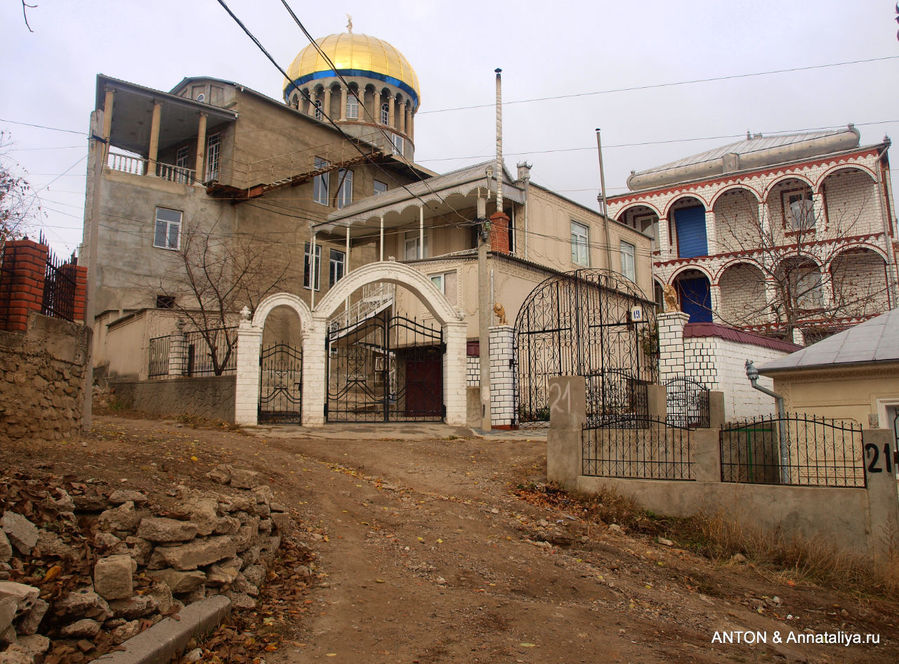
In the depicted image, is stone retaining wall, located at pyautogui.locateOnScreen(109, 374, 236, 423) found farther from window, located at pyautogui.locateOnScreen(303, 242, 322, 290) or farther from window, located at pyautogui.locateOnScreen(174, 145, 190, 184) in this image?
window, located at pyautogui.locateOnScreen(174, 145, 190, 184)

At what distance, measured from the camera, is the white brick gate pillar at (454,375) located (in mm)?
15805

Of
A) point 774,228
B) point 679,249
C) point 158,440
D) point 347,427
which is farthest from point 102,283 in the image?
point 774,228

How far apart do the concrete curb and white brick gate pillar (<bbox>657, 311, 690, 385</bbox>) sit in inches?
419

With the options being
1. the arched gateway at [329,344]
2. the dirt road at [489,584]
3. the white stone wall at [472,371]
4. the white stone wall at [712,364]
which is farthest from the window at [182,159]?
the white stone wall at [712,364]

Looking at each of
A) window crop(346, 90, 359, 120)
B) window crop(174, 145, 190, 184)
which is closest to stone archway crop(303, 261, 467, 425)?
window crop(174, 145, 190, 184)

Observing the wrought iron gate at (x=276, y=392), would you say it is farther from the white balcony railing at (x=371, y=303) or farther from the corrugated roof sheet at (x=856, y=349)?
the corrugated roof sheet at (x=856, y=349)

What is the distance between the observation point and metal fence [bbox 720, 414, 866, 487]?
31.9ft

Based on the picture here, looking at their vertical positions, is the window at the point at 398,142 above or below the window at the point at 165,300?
above

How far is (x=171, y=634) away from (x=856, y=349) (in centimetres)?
1016

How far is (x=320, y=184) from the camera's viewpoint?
30.6 m

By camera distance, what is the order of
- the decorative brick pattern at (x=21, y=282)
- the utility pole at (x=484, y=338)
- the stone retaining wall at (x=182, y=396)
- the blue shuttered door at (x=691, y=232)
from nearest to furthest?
the decorative brick pattern at (x=21, y=282), the stone retaining wall at (x=182, y=396), the utility pole at (x=484, y=338), the blue shuttered door at (x=691, y=232)

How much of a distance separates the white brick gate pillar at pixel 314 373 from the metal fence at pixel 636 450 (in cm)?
677

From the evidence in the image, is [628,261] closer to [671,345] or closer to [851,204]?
[851,204]

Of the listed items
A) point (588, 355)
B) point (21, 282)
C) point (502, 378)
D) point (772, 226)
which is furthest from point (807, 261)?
point (21, 282)
